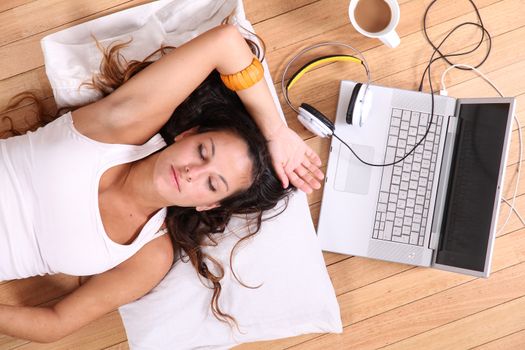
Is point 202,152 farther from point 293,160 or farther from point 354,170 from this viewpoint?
point 354,170

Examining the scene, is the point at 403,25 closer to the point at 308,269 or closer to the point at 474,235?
the point at 474,235

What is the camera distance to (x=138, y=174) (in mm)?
1168

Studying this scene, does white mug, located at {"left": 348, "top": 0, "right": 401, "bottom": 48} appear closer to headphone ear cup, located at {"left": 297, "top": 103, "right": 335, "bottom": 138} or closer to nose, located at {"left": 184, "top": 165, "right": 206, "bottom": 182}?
headphone ear cup, located at {"left": 297, "top": 103, "right": 335, "bottom": 138}

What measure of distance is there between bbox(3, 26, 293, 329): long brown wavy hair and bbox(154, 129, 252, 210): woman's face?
3 centimetres

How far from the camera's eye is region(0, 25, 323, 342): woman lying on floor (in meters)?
1.09

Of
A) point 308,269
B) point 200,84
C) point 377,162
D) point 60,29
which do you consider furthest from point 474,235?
point 60,29

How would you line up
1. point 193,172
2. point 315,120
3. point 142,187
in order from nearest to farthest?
point 193,172 < point 142,187 < point 315,120

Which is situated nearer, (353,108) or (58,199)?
(58,199)

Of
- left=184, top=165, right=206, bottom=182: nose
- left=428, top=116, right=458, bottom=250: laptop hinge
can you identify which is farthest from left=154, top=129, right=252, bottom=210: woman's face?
left=428, top=116, right=458, bottom=250: laptop hinge

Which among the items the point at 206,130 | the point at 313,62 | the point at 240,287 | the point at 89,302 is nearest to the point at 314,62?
the point at 313,62

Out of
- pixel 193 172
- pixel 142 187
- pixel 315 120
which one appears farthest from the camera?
pixel 315 120

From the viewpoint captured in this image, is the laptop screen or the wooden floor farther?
the wooden floor

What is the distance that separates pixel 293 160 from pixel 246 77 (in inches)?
9.5

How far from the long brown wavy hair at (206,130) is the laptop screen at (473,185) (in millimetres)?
435
